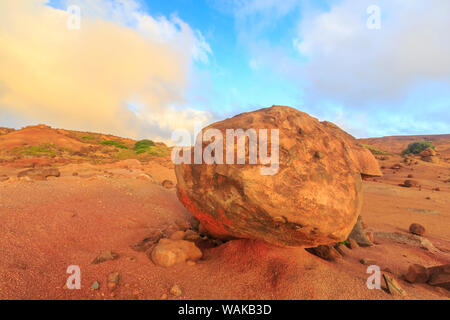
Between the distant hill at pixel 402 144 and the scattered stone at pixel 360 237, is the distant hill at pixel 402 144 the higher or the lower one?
the higher one

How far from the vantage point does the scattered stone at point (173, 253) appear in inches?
113

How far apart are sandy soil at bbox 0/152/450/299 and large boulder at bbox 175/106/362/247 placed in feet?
1.38

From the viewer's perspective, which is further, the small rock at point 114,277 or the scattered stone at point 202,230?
the scattered stone at point 202,230

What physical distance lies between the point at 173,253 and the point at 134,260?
490 millimetres

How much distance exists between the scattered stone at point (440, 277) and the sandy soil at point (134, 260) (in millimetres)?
107

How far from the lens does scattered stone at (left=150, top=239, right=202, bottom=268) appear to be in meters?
→ 2.88

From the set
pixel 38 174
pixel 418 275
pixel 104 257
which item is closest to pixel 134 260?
pixel 104 257

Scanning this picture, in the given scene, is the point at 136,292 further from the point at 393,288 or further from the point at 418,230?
the point at 418,230

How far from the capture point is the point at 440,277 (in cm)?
281

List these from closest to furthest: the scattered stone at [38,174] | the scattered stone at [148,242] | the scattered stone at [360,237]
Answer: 1. the scattered stone at [148,242]
2. the scattered stone at [360,237]
3. the scattered stone at [38,174]

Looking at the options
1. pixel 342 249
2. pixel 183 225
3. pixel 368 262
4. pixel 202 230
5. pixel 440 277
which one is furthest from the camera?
pixel 183 225

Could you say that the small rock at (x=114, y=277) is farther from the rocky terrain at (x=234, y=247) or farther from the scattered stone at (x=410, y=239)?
the scattered stone at (x=410, y=239)

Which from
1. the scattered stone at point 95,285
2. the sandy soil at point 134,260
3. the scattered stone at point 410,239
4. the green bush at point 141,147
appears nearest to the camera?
the scattered stone at point 95,285

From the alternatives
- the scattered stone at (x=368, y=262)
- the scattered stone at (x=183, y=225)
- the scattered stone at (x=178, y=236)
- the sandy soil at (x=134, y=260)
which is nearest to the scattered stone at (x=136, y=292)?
the sandy soil at (x=134, y=260)
